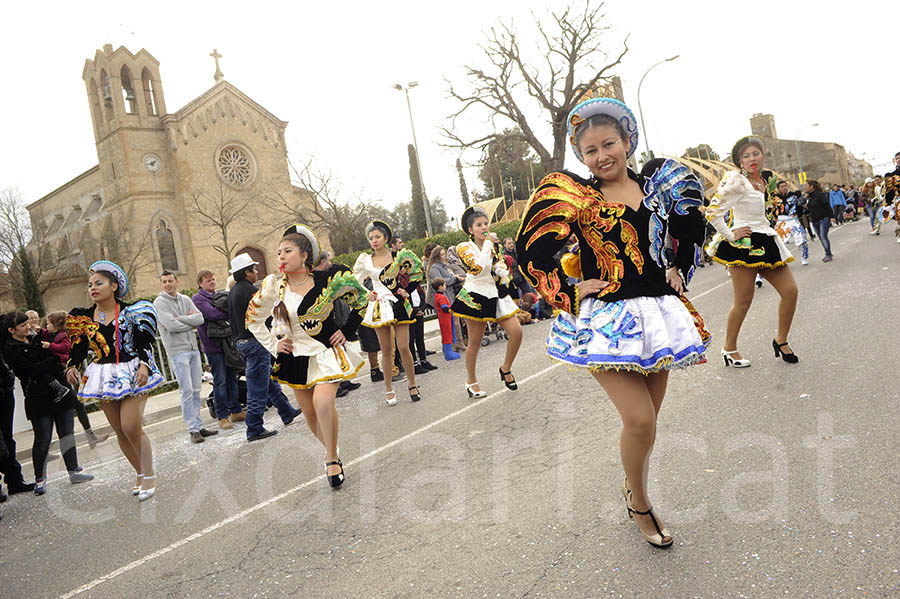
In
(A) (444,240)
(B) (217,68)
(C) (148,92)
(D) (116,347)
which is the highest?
(B) (217,68)

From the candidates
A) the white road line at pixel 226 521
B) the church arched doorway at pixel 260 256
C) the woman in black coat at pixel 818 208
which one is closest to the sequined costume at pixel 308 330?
the white road line at pixel 226 521

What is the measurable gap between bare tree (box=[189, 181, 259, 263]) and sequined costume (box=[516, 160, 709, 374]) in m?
36.9

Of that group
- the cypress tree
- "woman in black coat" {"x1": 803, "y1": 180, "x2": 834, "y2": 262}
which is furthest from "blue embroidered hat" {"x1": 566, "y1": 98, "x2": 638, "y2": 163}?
the cypress tree

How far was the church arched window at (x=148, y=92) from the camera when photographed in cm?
4056

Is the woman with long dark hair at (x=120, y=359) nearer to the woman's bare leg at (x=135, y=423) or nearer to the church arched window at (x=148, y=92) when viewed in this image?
the woman's bare leg at (x=135, y=423)

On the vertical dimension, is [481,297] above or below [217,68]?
below

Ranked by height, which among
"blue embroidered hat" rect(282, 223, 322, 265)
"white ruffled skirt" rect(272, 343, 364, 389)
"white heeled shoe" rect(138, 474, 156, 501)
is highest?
"blue embroidered hat" rect(282, 223, 322, 265)

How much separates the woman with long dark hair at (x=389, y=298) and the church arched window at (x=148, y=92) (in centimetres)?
3807

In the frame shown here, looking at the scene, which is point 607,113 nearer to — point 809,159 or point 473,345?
point 473,345

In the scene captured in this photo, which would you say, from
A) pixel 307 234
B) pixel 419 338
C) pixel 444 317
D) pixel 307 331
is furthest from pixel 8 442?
pixel 444 317

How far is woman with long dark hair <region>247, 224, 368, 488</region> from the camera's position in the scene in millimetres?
5246

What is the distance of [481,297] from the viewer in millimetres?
7320

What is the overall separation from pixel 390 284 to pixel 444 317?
13.5 ft

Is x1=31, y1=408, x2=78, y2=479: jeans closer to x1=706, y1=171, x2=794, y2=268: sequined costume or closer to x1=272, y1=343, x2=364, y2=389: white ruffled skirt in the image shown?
x1=272, y1=343, x2=364, y2=389: white ruffled skirt
